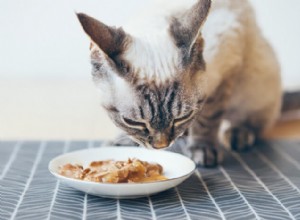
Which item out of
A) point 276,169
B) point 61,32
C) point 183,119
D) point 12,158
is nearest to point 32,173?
point 12,158

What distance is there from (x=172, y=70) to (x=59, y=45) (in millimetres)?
2493

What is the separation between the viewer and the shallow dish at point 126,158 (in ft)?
4.91

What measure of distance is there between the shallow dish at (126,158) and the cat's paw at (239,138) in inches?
21.0

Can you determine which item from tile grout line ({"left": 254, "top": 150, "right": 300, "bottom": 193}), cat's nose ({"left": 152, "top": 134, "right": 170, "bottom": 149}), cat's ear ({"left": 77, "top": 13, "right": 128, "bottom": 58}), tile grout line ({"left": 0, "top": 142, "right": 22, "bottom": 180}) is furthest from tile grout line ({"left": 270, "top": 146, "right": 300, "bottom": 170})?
tile grout line ({"left": 0, "top": 142, "right": 22, "bottom": 180})

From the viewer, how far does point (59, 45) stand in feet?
13.1

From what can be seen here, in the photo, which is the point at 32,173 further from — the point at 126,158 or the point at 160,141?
the point at 160,141

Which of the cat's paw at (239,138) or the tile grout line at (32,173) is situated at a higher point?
the tile grout line at (32,173)

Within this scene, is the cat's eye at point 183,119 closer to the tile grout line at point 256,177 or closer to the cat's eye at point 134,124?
the cat's eye at point 134,124

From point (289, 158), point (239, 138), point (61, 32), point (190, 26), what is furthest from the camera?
point (61, 32)

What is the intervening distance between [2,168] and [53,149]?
1.00 feet

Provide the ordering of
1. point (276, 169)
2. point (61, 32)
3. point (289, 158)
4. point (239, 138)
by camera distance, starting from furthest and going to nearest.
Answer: point (61, 32)
point (239, 138)
point (289, 158)
point (276, 169)

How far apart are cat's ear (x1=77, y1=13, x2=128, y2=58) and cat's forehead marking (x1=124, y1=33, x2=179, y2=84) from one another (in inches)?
1.6

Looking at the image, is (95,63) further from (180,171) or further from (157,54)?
(180,171)

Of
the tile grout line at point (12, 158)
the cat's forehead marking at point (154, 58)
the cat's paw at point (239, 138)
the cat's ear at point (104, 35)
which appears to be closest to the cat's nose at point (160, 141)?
the cat's forehead marking at point (154, 58)
